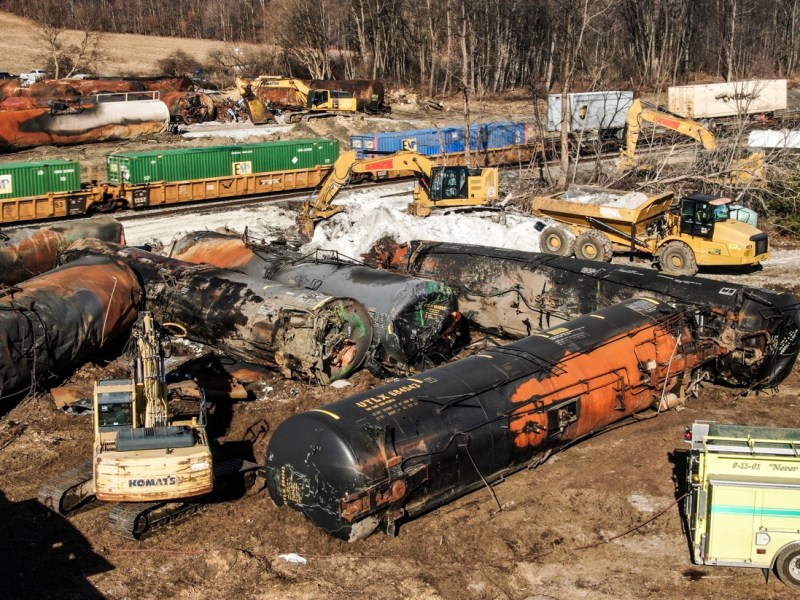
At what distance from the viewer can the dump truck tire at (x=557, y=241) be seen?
1178 inches

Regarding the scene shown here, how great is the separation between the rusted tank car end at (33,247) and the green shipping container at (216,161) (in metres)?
11.0

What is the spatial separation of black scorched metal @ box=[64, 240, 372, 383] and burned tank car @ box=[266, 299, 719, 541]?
493 centimetres

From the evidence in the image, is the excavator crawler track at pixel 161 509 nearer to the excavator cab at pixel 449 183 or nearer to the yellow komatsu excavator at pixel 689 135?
the excavator cab at pixel 449 183

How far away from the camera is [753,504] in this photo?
1275 centimetres

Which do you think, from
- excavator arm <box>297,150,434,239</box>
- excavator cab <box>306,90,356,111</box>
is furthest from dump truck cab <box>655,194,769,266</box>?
excavator cab <box>306,90,356,111</box>

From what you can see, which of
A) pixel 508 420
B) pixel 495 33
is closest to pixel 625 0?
pixel 495 33

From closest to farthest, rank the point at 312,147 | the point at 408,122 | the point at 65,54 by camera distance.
Answer: the point at 312,147 → the point at 408,122 → the point at 65,54

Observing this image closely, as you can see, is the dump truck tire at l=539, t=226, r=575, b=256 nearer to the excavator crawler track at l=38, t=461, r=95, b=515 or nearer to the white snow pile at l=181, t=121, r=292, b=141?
the excavator crawler track at l=38, t=461, r=95, b=515

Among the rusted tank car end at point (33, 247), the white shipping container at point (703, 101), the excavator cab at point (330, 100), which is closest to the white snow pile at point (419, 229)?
the rusted tank car end at point (33, 247)

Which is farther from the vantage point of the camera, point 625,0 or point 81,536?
point 625,0

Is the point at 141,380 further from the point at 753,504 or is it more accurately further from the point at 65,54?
the point at 65,54

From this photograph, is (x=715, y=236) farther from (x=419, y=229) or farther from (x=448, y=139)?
(x=448, y=139)

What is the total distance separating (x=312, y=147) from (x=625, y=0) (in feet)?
169

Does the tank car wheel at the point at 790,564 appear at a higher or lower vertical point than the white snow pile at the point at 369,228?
lower
